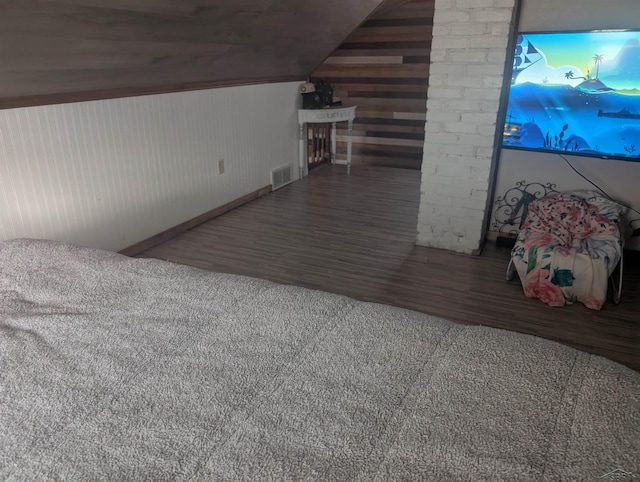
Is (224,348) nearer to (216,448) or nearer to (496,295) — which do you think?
(216,448)

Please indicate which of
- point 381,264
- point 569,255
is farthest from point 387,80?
point 569,255

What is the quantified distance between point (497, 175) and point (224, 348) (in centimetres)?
269

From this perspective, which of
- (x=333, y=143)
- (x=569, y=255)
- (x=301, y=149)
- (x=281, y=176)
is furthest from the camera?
(x=333, y=143)

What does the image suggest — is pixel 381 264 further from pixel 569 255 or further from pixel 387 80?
pixel 387 80

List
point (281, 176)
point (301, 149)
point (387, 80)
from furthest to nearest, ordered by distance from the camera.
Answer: point (387, 80)
point (301, 149)
point (281, 176)

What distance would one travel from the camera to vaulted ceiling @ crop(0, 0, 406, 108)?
2.11 m

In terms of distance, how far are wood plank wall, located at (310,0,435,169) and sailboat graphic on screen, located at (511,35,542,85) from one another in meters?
2.46

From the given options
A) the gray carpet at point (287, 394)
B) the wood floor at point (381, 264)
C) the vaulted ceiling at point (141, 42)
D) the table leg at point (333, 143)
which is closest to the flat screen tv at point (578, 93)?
the wood floor at point (381, 264)

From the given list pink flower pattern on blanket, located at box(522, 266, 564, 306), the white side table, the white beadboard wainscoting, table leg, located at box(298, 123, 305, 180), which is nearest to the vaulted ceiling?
the white beadboard wainscoting

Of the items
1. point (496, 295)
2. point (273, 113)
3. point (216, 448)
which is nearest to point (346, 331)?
point (216, 448)

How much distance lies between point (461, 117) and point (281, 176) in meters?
2.30

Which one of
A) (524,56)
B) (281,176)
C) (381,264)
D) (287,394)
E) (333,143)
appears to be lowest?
(381,264)

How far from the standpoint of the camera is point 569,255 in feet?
8.66

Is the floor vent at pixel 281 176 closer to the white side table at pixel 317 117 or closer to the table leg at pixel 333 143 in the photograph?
the white side table at pixel 317 117
